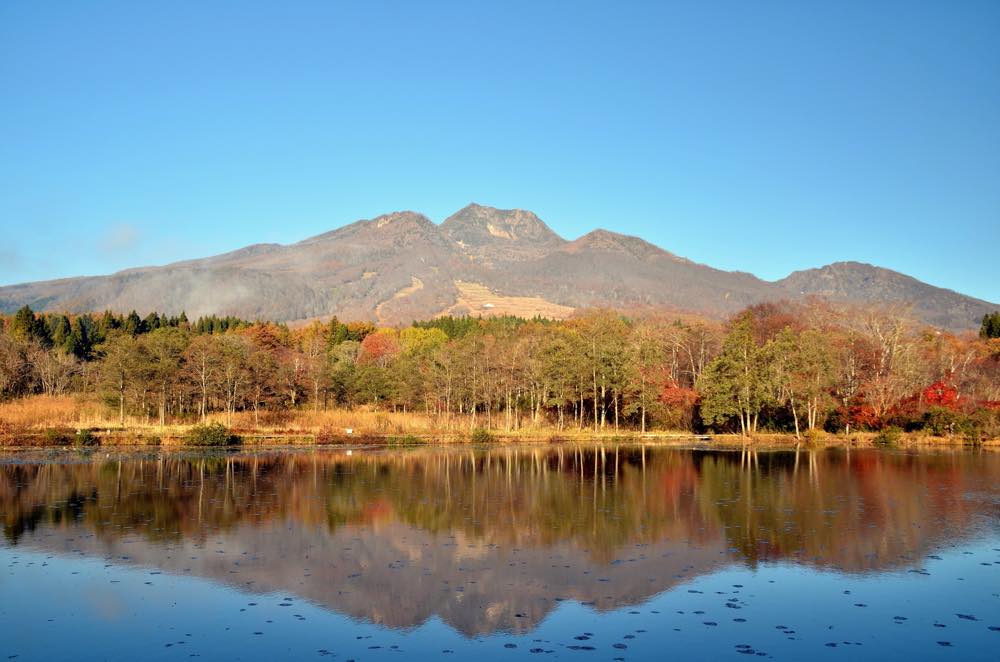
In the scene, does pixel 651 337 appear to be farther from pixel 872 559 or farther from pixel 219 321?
pixel 219 321

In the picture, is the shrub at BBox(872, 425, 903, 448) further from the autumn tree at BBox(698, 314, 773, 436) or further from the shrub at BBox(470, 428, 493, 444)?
the shrub at BBox(470, 428, 493, 444)

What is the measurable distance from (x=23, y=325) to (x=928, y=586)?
11129 centimetres

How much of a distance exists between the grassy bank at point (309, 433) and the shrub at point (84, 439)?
6 centimetres


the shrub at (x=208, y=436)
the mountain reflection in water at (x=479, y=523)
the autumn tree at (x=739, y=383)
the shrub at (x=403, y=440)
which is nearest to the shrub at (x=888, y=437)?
the autumn tree at (x=739, y=383)

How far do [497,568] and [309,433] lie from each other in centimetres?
3885

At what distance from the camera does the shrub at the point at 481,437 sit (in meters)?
54.7

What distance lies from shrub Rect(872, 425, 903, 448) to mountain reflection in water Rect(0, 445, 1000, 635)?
1444cm

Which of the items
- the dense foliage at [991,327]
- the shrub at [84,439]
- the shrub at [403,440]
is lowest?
the shrub at [403,440]

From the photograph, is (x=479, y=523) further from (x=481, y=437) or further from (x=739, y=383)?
(x=739, y=383)

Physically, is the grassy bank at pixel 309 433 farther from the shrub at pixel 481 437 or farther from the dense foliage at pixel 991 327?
the dense foliage at pixel 991 327

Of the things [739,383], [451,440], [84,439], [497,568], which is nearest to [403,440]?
[451,440]

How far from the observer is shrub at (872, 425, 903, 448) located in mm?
53750

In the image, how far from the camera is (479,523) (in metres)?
23.5

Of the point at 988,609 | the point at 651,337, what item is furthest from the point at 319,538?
the point at 651,337
